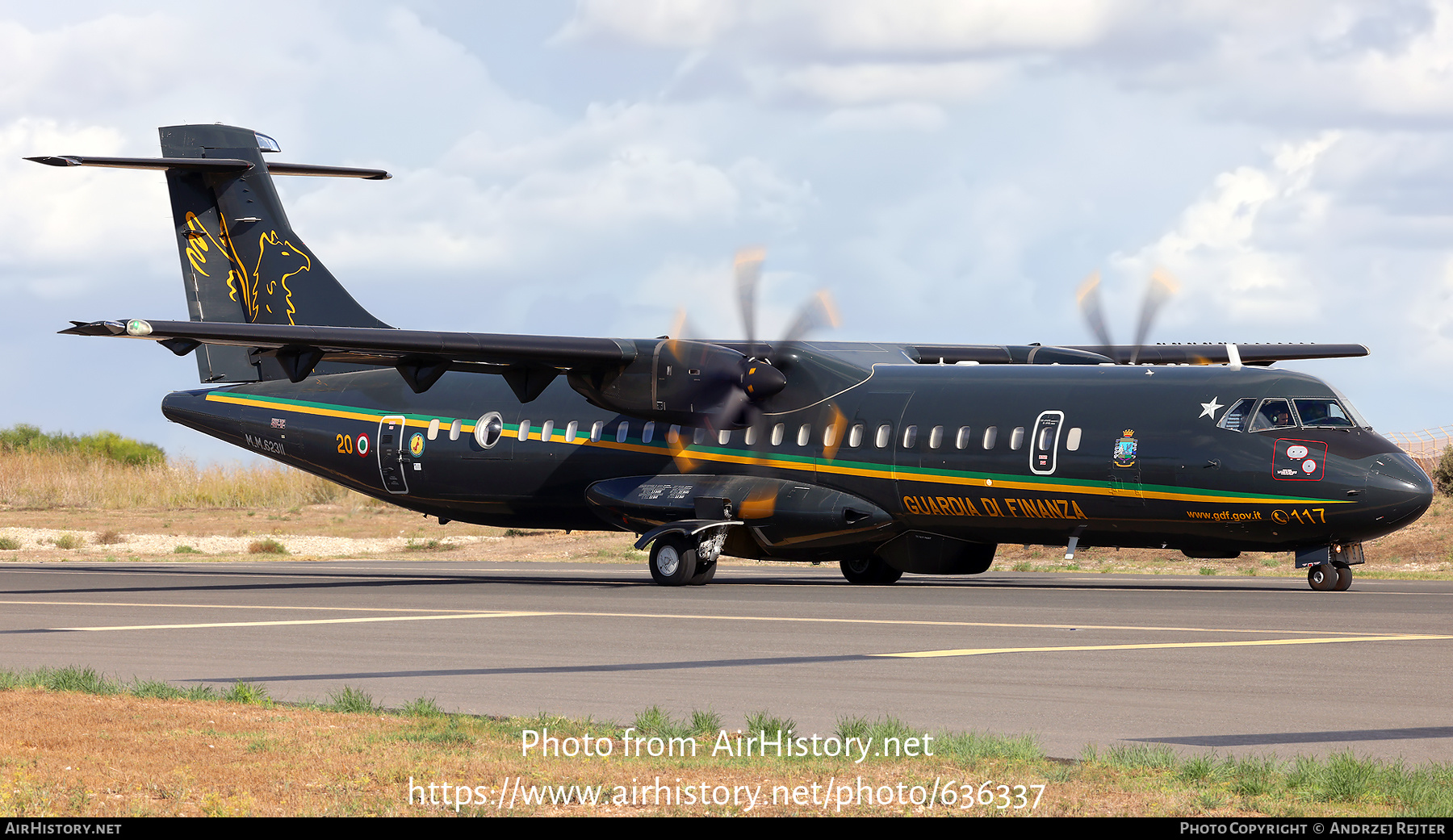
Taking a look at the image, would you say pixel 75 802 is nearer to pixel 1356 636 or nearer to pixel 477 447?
pixel 1356 636

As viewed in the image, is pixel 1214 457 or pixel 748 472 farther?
pixel 748 472

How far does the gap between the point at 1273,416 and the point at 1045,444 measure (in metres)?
2.93

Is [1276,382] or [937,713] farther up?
[1276,382]

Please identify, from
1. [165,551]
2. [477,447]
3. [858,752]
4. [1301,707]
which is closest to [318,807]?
[858,752]

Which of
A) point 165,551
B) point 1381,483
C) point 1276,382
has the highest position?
point 1276,382

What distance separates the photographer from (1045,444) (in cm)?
2144

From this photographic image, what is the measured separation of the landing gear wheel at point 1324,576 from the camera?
69.4 feet

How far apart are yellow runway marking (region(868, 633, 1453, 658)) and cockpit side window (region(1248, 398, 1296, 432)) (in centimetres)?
544

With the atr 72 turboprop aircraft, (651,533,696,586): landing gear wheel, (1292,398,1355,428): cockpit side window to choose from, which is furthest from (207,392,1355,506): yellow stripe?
(651,533,696,586): landing gear wheel

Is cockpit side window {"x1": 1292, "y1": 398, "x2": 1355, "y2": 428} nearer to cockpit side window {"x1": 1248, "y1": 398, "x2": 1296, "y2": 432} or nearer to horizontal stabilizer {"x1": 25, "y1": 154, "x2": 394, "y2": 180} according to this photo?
cockpit side window {"x1": 1248, "y1": 398, "x2": 1296, "y2": 432}

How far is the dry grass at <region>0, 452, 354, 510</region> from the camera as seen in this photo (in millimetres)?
58500

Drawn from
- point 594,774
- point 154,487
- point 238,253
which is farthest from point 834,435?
point 154,487

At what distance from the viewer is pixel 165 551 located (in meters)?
42.2

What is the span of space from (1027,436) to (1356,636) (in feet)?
23.4
